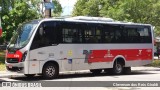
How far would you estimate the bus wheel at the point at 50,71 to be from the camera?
779 inches

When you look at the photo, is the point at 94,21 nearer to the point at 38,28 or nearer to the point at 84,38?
the point at 84,38

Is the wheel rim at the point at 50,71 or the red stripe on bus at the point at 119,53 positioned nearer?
the wheel rim at the point at 50,71

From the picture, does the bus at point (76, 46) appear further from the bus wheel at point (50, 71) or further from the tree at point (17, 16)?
the tree at point (17, 16)

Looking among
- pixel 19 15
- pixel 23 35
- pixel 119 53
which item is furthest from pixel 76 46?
Result: pixel 19 15

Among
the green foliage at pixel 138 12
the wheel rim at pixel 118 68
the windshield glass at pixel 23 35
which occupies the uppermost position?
the green foliage at pixel 138 12

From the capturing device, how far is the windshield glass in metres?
19.3

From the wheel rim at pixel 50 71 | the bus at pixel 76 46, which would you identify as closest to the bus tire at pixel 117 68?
the bus at pixel 76 46

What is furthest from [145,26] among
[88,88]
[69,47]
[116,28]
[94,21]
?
[88,88]

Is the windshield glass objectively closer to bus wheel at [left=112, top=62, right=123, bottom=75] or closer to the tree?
bus wheel at [left=112, top=62, right=123, bottom=75]

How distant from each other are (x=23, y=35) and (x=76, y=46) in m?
2.99

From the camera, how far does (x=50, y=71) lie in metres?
20.0

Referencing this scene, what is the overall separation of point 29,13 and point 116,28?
25332 millimetres

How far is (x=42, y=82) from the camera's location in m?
18.5

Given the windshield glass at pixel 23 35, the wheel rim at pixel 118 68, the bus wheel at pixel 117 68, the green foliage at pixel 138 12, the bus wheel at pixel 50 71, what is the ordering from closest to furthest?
the windshield glass at pixel 23 35, the bus wheel at pixel 50 71, the bus wheel at pixel 117 68, the wheel rim at pixel 118 68, the green foliage at pixel 138 12
